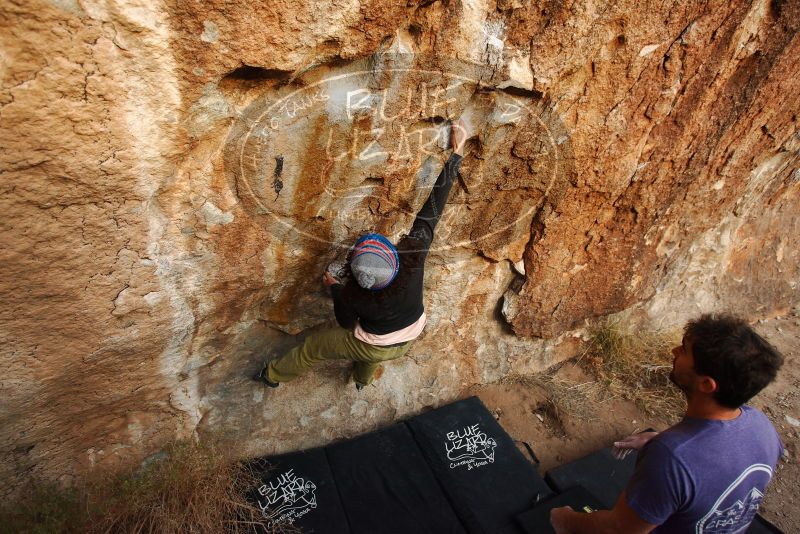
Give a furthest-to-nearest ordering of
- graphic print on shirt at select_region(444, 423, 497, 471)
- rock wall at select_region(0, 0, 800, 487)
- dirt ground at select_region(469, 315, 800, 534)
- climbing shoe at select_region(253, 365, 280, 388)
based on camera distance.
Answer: dirt ground at select_region(469, 315, 800, 534)
graphic print on shirt at select_region(444, 423, 497, 471)
climbing shoe at select_region(253, 365, 280, 388)
rock wall at select_region(0, 0, 800, 487)

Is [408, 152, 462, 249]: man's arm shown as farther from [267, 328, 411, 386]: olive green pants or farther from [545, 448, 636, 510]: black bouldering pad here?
[545, 448, 636, 510]: black bouldering pad

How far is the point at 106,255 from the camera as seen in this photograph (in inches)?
61.4

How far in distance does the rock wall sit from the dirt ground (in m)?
0.22

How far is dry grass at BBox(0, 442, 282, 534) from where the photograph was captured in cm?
188

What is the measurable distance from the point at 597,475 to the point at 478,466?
27.0 inches

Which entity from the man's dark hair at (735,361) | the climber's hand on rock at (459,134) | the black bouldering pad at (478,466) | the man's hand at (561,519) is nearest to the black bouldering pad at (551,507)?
the black bouldering pad at (478,466)

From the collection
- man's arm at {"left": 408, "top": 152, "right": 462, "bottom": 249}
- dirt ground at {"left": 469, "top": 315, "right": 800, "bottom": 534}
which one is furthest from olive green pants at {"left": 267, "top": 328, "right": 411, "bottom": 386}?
dirt ground at {"left": 469, "top": 315, "right": 800, "bottom": 534}

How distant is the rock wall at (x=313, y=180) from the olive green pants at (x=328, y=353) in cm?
17

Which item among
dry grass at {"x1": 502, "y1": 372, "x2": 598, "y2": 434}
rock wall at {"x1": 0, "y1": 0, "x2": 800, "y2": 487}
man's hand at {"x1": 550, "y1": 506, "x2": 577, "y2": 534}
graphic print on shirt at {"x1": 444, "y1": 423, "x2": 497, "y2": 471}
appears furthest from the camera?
dry grass at {"x1": 502, "y1": 372, "x2": 598, "y2": 434}

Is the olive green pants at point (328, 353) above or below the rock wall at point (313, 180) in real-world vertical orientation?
below

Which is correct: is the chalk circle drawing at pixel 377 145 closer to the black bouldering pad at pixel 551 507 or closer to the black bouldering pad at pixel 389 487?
the black bouldering pad at pixel 389 487

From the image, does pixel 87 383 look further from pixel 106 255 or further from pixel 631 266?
pixel 631 266

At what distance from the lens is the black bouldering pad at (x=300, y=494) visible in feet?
7.18

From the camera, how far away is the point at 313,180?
72.6 inches
